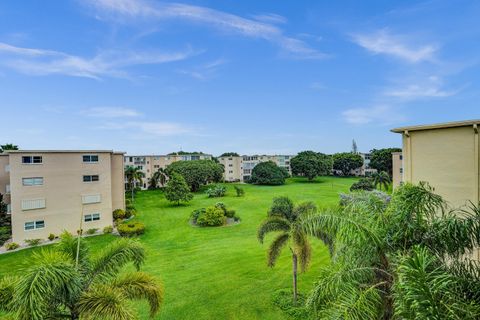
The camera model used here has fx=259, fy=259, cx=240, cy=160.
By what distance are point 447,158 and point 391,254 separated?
18.4 ft

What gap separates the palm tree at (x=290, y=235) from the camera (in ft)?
37.7

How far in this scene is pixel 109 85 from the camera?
26.2 meters

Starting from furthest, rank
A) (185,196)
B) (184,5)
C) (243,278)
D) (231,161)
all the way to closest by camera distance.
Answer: (231,161) → (185,196) → (184,5) → (243,278)

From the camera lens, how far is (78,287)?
21.2 ft

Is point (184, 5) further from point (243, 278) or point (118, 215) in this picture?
point (118, 215)

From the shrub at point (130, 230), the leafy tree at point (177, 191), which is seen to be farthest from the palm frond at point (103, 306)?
the leafy tree at point (177, 191)

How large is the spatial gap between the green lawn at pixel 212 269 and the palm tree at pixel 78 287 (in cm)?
102

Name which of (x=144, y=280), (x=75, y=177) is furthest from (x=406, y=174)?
(x=75, y=177)

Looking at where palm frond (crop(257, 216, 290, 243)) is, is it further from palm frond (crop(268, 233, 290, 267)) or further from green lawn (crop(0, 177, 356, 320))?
green lawn (crop(0, 177, 356, 320))

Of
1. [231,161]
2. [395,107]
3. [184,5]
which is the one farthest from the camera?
[231,161]

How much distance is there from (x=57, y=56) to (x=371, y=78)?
85.0 ft

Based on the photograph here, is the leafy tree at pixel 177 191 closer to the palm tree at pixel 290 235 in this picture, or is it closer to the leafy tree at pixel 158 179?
the leafy tree at pixel 158 179

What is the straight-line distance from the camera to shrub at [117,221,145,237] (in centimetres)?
2600

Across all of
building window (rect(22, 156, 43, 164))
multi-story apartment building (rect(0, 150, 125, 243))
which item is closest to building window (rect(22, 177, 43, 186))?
multi-story apartment building (rect(0, 150, 125, 243))
